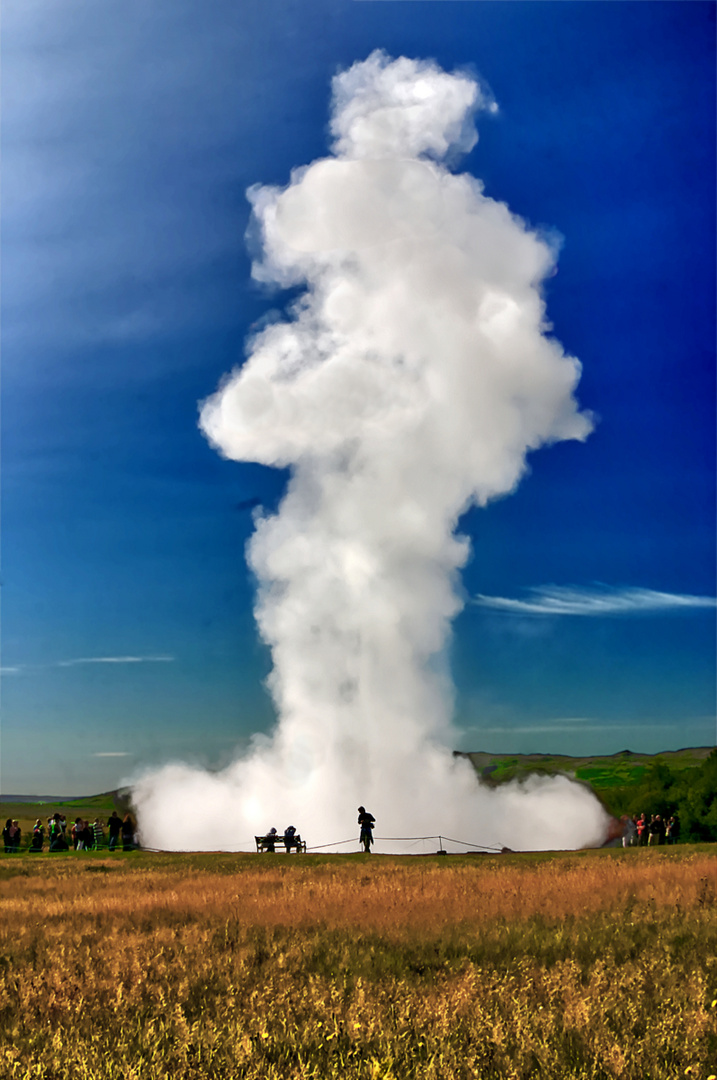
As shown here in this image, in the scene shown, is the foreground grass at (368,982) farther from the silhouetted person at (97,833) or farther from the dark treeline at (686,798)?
the dark treeline at (686,798)

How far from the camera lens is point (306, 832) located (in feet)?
328

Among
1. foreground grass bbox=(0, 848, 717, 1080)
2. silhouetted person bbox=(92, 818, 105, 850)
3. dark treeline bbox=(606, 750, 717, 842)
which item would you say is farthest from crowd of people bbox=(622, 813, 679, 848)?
silhouetted person bbox=(92, 818, 105, 850)

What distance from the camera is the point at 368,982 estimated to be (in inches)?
420

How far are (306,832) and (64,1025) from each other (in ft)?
312

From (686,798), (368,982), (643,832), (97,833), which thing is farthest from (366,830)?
(686,798)

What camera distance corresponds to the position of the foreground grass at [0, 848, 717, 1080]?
25.4 ft

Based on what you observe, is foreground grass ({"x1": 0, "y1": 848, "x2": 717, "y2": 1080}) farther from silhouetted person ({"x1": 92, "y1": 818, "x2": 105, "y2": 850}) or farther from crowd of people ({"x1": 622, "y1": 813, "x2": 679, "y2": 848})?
silhouetted person ({"x1": 92, "y1": 818, "x2": 105, "y2": 850})

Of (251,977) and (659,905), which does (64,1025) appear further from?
(659,905)

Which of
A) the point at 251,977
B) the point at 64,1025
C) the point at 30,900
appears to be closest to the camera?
the point at 64,1025

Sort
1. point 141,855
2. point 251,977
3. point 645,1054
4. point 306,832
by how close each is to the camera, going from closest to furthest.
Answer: point 645,1054 < point 251,977 < point 141,855 < point 306,832

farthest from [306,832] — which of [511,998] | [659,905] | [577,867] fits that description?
[511,998]

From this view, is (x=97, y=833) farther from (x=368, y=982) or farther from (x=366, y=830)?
(x=368, y=982)

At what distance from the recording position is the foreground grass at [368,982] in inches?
305

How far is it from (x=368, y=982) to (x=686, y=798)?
8139cm
